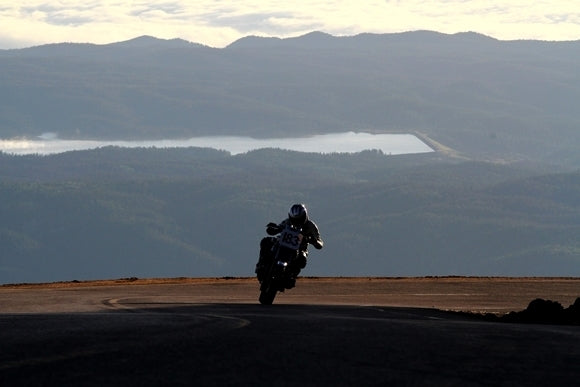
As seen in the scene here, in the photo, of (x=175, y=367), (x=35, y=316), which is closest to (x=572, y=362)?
(x=175, y=367)

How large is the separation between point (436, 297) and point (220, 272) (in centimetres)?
17147

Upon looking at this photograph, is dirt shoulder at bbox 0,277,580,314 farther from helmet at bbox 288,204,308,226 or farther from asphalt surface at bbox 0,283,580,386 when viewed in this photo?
asphalt surface at bbox 0,283,580,386

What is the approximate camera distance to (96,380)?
8969 mm

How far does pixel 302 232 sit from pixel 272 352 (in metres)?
10.8

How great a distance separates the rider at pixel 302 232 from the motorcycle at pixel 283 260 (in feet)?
0.22

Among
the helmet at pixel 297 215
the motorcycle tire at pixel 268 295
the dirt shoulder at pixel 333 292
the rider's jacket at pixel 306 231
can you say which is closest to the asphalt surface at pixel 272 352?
the helmet at pixel 297 215

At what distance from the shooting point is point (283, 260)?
69.9 feet

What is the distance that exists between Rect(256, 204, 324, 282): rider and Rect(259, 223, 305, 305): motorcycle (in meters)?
0.07

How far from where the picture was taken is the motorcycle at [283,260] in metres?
21.2

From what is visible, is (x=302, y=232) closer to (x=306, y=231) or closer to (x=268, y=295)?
(x=306, y=231)

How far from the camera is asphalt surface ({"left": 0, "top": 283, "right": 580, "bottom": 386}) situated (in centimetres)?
932

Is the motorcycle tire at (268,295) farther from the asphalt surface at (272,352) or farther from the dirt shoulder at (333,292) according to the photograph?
the asphalt surface at (272,352)

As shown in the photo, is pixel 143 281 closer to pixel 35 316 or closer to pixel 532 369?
pixel 35 316

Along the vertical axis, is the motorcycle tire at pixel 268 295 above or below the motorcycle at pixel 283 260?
below
